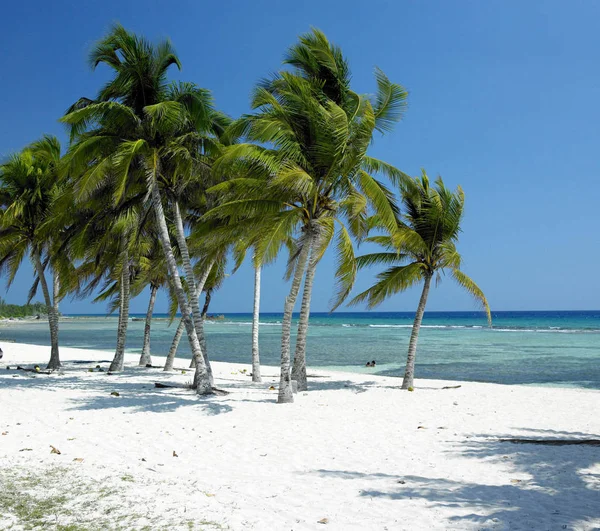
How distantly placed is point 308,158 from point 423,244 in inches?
171

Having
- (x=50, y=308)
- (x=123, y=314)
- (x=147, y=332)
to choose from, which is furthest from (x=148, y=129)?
(x=147, y=332)

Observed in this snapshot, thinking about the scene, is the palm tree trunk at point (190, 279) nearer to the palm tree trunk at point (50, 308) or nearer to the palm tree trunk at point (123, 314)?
the palm tree trunk at point (123, 314)

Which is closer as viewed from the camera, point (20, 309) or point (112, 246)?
point (112, 246)

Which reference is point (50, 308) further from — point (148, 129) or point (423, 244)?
point (423, 244)

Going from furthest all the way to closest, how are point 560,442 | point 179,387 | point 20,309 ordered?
point 20,309 → point 179,387 → point 560,442

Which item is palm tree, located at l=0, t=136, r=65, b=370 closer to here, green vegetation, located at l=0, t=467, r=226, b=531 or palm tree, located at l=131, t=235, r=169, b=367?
palm tree, located at l=131, t=235, r=169, b=367

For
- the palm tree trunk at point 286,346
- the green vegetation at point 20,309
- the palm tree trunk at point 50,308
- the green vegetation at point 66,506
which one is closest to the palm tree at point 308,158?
the palm tree trunk at point 286,346

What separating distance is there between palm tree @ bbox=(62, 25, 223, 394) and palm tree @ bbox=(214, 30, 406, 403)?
57.3 inches

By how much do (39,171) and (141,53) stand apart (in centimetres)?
603

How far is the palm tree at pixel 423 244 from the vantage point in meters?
13.7

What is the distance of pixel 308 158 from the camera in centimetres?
1104

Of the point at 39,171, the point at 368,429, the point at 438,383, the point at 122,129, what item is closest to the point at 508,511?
the point at 368,429

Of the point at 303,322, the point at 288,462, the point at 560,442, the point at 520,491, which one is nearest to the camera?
the point at 520,491

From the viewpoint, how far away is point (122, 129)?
12.3 meters
